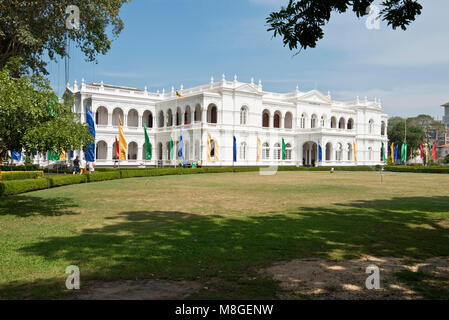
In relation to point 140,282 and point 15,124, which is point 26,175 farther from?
point 140,282

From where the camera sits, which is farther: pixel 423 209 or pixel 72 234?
pixel 423 209

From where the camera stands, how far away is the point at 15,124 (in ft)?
36.4

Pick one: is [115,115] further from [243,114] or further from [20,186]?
[20,186]

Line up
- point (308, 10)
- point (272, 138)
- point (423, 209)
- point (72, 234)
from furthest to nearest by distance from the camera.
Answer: point (272, 138)
point (423, 209)
point (72, 234)
point (308, 10)

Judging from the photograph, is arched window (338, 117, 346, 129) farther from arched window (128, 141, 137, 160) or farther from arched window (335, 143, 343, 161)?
arched window (128, 141, 137, 160)

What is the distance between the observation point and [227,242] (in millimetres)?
8031

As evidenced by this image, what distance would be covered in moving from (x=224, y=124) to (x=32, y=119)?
38.7 m

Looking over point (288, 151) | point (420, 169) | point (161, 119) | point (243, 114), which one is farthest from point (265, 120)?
point (420, 169)

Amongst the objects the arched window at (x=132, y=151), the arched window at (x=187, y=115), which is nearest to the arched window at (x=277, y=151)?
the arched window at (x=187, y=115)

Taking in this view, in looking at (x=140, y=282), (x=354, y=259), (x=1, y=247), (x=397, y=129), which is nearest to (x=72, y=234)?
(x=1, y=247)

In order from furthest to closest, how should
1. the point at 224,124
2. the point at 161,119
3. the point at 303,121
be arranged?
the point at 303,121, the point at 161,119, the point at 224,124

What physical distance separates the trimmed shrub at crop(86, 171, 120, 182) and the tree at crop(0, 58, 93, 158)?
14219 millimetres

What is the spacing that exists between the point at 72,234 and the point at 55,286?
11.7ft

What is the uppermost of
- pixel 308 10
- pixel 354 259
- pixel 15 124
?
pixel 308 10
